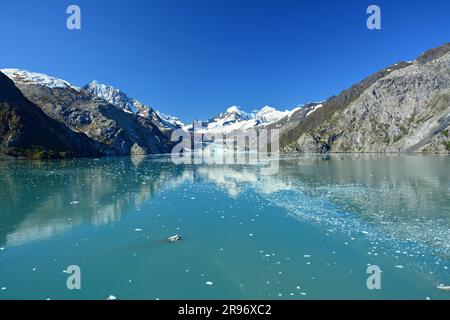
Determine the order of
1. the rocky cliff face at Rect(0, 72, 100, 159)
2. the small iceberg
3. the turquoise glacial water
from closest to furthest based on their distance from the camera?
Answer: the turquoise glacial water → the small iceberg → the rocky cliff face at Rect(0, 72, 100, 159)

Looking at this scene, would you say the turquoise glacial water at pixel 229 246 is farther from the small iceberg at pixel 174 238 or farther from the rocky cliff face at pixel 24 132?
the rocky cliff face at pixel 24 132

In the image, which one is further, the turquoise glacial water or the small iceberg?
the small iceberg

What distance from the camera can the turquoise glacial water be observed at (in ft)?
50.6

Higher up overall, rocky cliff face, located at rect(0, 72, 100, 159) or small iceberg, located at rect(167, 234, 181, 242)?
rocky cliff face, located at rect(0, 72, 100, 159)

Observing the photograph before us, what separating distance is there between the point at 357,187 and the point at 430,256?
2864 cm

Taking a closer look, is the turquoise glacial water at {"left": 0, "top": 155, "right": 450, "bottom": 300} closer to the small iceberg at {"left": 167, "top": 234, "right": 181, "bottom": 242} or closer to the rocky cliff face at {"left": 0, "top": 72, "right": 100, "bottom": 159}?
the small iceberg at {"left": 167, "top": 234, "right": 181, "bottom": 242}

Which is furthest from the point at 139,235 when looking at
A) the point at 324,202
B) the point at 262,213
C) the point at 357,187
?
the point at 357,187

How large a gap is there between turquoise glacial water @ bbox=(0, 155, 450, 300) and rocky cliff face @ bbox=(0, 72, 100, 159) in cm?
13969

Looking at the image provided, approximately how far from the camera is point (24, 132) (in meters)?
173

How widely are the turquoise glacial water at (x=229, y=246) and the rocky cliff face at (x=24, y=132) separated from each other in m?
140

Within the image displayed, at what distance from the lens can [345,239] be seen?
74.7 ft

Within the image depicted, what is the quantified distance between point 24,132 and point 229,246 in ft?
604

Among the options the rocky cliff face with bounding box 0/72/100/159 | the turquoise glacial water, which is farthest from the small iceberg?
the rocky cliff face with bounding box 0/72/100/159

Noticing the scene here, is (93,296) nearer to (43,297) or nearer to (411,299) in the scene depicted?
(43,297)
